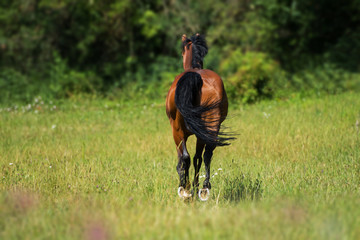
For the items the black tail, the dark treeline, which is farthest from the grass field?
the dark treeline

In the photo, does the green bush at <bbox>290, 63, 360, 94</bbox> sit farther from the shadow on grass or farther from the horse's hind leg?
the horse's hind leg

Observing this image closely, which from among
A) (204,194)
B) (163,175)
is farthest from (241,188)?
(163,175)

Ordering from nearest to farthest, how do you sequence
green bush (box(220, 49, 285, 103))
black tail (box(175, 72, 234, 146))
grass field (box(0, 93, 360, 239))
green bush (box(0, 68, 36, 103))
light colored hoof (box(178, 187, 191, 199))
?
grass field (box(0, 93, 360, 239)) → black tail (box(175, 72, 234, 146)) → light colored hoof (box(178, 187, 191, 199)) → green bush (box(220, 49, 285, 103)) → green bush (box(0, 68, 36, 103))

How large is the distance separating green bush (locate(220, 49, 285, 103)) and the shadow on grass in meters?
7.78

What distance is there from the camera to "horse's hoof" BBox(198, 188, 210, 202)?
Answer: 4.67 meters

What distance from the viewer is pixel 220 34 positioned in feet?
68.8

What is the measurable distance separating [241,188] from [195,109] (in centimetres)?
123

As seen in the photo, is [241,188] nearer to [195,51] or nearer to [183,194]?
[183,194]

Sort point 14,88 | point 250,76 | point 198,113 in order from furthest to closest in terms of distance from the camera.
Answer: point 14,88
point 250,76
point 198,113

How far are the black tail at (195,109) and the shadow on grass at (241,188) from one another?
0.66 m

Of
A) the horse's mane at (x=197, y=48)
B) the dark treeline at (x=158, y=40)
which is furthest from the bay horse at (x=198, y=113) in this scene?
the dark treeline at (x=158, y=40)

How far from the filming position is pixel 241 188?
Answer: 5105 millimetres

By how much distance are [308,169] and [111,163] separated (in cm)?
313

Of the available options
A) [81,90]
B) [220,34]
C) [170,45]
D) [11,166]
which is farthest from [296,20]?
[11,166]
